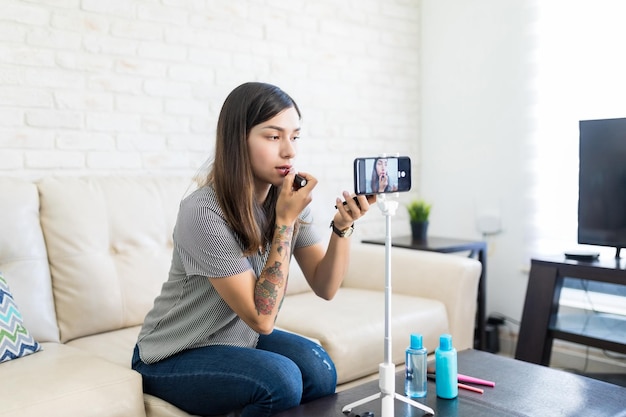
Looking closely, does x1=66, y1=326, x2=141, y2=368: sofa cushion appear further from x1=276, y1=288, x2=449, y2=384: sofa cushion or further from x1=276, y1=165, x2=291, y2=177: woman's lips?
x1=276, y1=165, x2=291, y2=177: woman's lips

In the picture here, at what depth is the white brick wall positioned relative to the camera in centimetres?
205

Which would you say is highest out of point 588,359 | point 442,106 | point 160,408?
point 442,106

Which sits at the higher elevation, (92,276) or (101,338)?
(92,276)

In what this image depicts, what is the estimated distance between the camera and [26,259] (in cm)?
177

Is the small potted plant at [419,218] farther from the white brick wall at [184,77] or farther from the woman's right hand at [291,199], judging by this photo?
the woman's right hand at [291,199]

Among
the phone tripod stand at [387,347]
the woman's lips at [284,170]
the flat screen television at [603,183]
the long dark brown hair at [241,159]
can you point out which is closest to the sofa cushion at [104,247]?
the long dark brown hair at [241,159]

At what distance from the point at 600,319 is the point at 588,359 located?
506mm

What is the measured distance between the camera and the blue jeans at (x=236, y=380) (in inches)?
50.6

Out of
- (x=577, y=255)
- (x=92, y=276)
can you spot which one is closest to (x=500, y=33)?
(x=577, y=255)

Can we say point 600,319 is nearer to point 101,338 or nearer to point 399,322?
point 399,322

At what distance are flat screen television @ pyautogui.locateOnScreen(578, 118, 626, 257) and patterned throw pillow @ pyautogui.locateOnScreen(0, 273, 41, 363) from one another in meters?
1.83

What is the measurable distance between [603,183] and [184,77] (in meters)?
1.57

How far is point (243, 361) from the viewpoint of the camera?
1.33 m

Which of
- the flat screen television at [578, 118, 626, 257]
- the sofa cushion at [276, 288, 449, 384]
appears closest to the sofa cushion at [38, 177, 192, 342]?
the sofa cushion at [276, 288, 449, 384]
